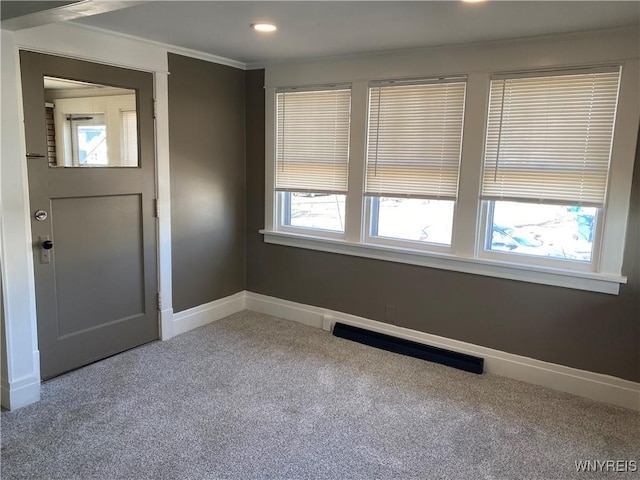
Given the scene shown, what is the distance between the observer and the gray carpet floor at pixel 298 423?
2211 mm

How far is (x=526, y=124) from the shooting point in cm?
294

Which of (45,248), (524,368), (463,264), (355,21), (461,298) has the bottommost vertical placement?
(524,368)

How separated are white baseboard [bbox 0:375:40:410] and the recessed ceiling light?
2.46 m

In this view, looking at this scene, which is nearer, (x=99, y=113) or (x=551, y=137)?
(x=551, y=137)

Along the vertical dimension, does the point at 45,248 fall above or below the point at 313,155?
below

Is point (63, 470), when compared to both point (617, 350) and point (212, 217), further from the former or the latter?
point (617, 350)

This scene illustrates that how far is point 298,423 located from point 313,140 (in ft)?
7.41

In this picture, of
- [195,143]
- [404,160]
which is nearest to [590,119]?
[404,160]

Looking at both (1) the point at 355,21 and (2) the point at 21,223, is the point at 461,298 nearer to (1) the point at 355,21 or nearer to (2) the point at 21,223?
(1) the point at 355,21

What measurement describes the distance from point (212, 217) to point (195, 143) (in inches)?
25.8

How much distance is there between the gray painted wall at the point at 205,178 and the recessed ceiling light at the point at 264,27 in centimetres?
100

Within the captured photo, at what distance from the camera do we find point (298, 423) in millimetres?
2568

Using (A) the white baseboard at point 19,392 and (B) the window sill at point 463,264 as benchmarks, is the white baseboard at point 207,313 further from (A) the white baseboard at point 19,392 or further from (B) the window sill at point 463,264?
(A) the white baseboard at point 19,392

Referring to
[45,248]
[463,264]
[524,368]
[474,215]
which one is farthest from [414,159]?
[45,248]
